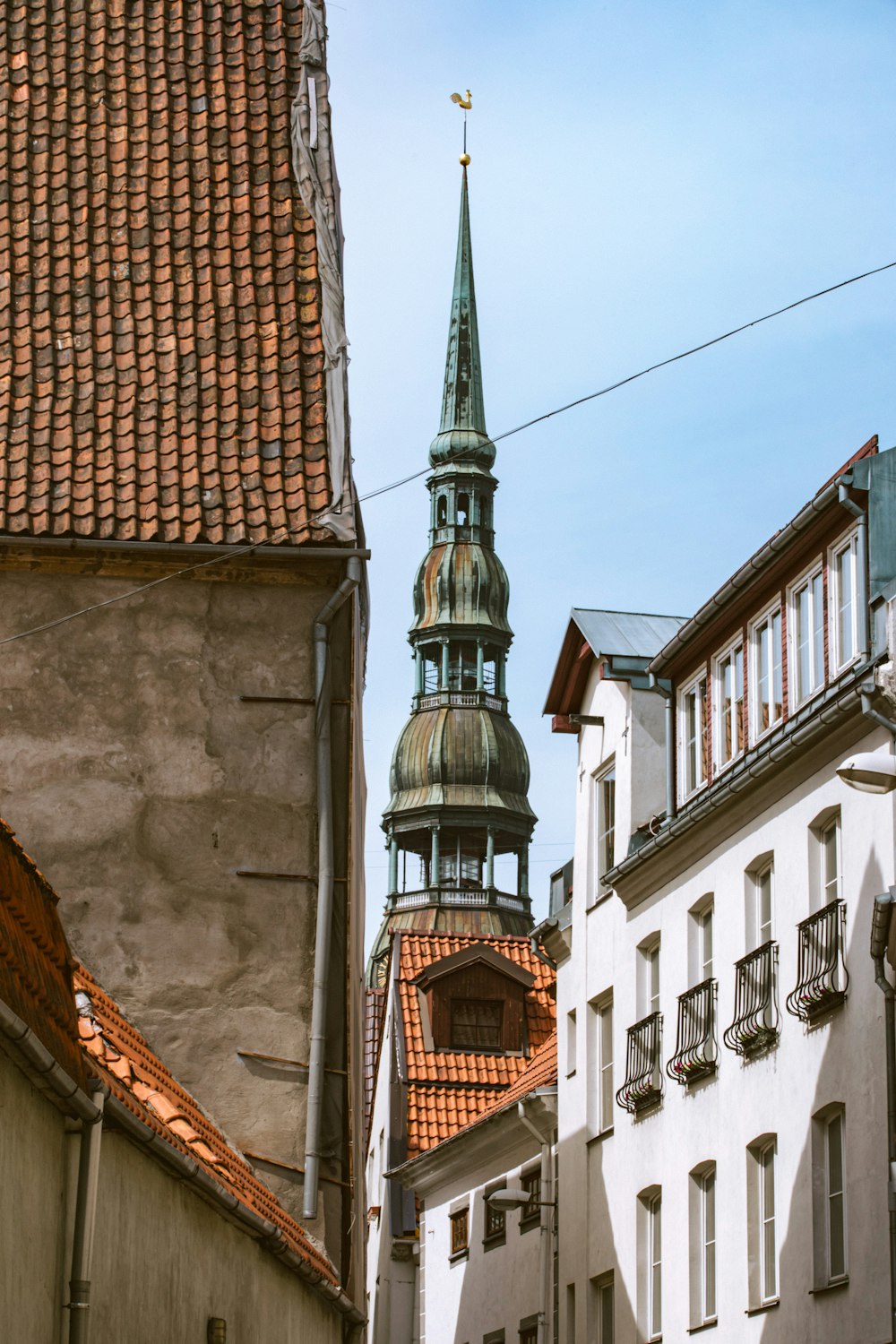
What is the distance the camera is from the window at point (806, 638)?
2341cm

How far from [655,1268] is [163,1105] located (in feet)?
49.7

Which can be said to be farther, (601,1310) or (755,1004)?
(601,1310)

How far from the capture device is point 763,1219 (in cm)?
2333

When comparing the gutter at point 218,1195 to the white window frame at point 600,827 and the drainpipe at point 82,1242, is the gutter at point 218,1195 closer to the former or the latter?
the drainpipe at point 82,1242

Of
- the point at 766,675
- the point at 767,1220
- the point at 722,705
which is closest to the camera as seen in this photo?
the point at 767,1220

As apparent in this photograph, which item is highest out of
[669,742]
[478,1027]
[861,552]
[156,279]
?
[156,279]

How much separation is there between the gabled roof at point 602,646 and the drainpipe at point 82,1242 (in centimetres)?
2151

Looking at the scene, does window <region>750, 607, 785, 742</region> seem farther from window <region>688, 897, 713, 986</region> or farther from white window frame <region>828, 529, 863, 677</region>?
window <region>688, 897, 713, 986</region>

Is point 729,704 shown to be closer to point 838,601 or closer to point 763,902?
point 763,902

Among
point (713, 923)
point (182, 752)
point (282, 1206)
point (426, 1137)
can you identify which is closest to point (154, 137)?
point (182, 752)

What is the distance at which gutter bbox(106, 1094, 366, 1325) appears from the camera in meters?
9.59

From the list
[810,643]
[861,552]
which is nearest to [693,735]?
[810,643]

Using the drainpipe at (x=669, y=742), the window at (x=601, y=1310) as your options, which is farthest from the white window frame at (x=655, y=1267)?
the drainpipe at (x=669, y=742)

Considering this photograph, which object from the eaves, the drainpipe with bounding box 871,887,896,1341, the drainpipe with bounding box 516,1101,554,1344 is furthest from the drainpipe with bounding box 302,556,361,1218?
the drainpipe with bounding box 516,1101,554,1344
